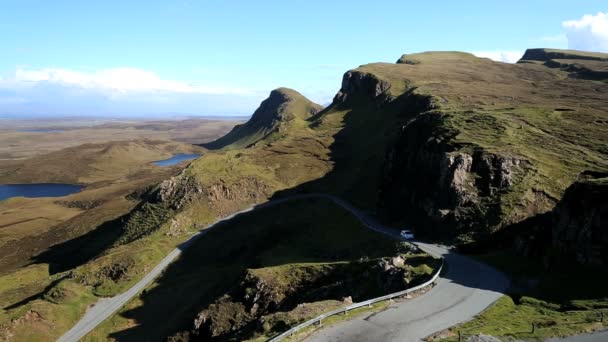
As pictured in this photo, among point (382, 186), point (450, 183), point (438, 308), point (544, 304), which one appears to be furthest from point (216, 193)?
point (544, 304)

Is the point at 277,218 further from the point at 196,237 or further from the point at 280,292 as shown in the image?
the point at 280,292

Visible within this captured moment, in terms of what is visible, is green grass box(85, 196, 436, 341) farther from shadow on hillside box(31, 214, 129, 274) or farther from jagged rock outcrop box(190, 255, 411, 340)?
shadow on hillside box(31, 214, 129, 274)

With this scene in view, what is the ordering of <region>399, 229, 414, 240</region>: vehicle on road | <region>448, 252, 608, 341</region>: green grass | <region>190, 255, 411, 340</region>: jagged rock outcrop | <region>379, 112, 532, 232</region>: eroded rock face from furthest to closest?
<region>399, 229, 414, 240</region>: vehicle on road < <region>379, 112, 532, 232</region>: eroded rock face < <region>190, 255, 411, 340</region>: jagged rock outcrop < <region>448, 252, 608, 341</region>: green grass

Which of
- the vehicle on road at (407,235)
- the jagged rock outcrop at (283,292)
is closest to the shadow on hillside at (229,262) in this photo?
the jagged rock outcrop at (283,292)

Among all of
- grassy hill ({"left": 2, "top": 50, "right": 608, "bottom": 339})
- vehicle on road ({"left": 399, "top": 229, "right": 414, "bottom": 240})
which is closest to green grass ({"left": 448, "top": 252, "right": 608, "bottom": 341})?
grassy hill ({"left": 2, "top": 50, "right": 608, "bottom": 339})

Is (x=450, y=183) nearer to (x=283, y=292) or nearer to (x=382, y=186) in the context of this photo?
(x=382, y=186)

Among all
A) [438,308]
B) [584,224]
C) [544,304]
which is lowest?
[544,304]

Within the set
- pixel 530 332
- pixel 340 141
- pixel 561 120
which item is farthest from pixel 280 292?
pixel 340 141

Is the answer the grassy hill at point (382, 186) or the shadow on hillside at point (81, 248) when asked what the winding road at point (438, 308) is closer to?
the grassy hill at point (382, 186)
